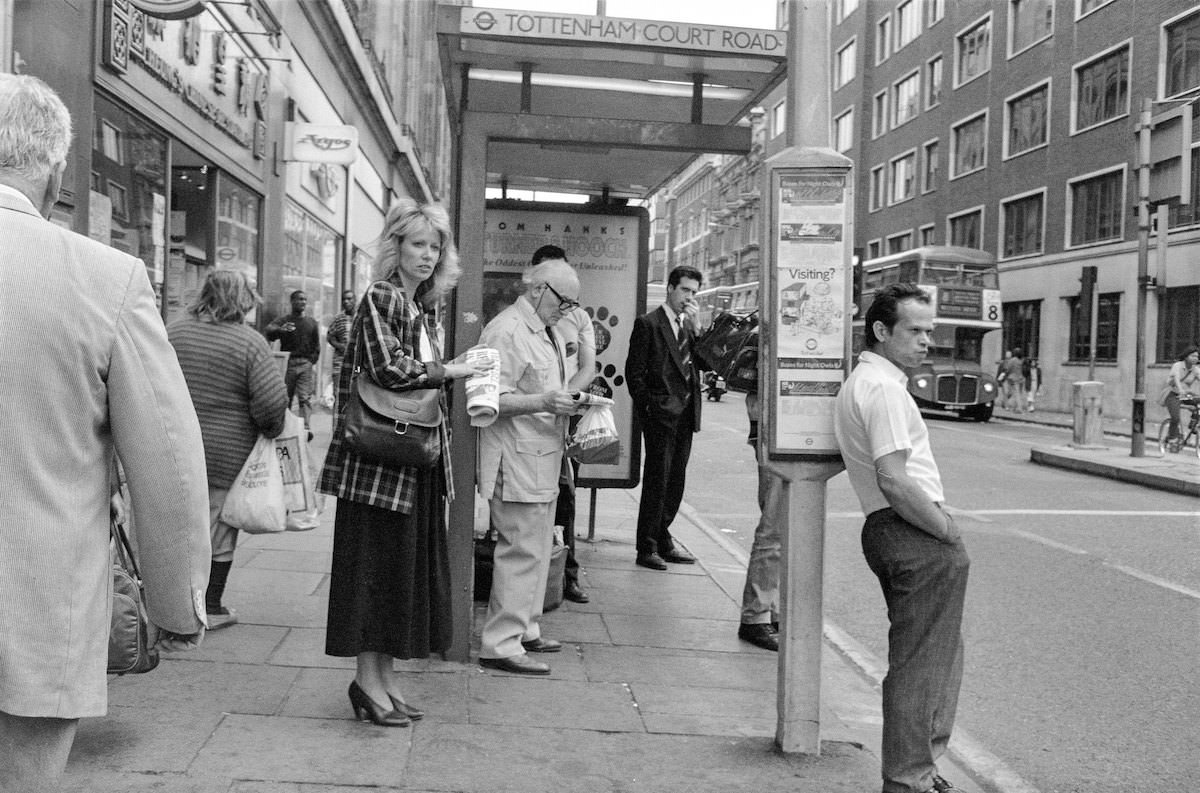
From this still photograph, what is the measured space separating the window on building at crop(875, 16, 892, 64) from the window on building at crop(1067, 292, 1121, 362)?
1999 centimetres

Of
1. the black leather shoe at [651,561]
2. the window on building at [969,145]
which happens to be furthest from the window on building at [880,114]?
the black leather shoe at [651,561]

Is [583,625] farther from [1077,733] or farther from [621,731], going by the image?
[1077,733]

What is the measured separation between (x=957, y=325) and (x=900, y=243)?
71.3ft

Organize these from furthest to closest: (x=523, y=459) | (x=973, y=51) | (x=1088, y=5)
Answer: (x=973, y=51), (x=1088, y=5), (x=523, y=459)

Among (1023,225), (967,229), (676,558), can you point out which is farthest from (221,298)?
(967,229)

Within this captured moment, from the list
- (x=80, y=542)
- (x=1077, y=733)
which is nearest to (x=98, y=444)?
(x=80, y=542)

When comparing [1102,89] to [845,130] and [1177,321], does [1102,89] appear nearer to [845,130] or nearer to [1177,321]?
[1177,321]

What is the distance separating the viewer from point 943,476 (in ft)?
48.3

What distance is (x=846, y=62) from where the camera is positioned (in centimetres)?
5609

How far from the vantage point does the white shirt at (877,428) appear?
3701 mm

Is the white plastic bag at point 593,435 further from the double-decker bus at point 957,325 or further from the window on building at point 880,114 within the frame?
the window on building at point 880,114

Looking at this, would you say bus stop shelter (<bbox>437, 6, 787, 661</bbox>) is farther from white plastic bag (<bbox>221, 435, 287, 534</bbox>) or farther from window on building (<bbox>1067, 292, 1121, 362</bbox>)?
window on building (<bbox>1067, 292, 1121, 362</bbox>)

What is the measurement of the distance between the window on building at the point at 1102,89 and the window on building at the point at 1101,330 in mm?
5007

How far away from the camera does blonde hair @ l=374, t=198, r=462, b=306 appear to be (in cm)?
440
